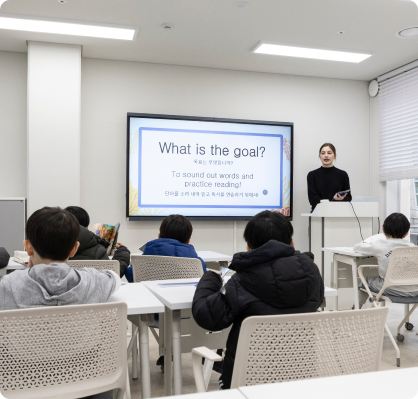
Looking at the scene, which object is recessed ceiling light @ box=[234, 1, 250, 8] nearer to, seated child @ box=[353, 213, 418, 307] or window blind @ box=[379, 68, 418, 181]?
seated child @ box=[353, 213, 418, 307]

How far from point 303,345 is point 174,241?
5.08 feet

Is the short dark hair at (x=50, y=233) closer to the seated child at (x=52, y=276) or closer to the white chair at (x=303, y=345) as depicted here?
the seated child at (x=52, y=276)

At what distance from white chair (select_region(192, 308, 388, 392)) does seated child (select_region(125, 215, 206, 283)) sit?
141 cm

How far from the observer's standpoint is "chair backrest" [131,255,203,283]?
8.20 feet

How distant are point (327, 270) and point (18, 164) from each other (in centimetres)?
379

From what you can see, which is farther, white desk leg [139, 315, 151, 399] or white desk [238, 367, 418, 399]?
white desk leg [139, 315, 151, 399]

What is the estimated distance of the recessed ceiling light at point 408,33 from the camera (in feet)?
14.6

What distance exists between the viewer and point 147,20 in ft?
13.9

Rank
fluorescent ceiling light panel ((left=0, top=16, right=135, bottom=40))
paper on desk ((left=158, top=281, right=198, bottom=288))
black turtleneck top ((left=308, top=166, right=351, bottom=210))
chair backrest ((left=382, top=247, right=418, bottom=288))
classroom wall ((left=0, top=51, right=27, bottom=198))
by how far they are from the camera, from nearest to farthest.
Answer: paper on desk ((left=158, top=281, right=198, bottom=288)), chair backrest ((left=382, top=247, right=418, bottom=288)), fluorescent ceiling light panel ((left=0, top=16, right=135, bottom=40)), classroom wall ((left=0, top=51, right=27, bottom=198)), black turtleneck top ((left=308, top=166, right=351, bottom=210))

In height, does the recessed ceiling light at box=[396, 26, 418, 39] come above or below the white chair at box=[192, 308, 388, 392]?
above

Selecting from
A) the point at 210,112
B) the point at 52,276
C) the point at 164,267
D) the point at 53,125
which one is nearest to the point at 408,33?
the point at 210,112

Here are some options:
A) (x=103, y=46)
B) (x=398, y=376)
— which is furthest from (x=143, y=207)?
(x=398, y=376)

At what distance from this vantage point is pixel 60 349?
1234 millimetres

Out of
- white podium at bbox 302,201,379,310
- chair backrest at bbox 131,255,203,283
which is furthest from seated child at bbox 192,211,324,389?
white podium at bbox 302,201,379,310
